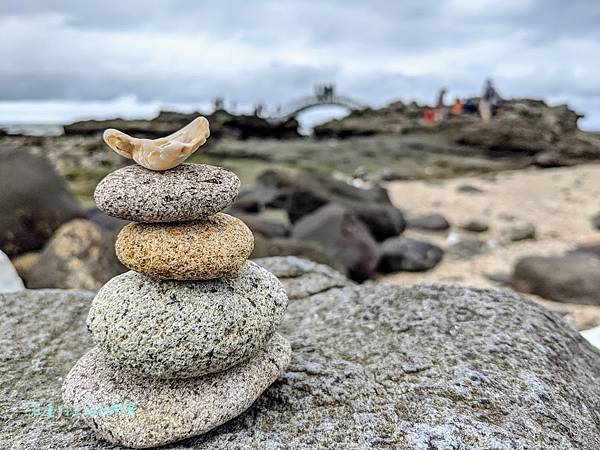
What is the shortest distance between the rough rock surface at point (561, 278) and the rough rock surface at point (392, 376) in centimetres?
412

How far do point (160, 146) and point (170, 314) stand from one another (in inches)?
30.7

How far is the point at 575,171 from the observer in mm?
18609

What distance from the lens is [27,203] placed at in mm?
7031

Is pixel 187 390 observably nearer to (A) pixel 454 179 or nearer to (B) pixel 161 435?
(B) pixel 161 435

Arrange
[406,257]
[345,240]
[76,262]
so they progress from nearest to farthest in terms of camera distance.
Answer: [76,262] → [345,240] → [406,257]

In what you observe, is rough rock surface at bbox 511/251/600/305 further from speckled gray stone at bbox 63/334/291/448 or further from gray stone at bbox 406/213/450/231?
speckled gray stone at bbox 63/334/291/448

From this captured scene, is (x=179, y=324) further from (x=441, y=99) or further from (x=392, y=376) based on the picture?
(x=441, y=99)

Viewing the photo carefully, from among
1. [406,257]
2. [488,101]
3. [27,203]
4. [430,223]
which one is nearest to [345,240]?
[406,257]

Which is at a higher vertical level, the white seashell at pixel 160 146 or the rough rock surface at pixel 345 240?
the white seashell at pixel 160 146

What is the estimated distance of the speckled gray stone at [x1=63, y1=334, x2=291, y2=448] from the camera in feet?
8.05

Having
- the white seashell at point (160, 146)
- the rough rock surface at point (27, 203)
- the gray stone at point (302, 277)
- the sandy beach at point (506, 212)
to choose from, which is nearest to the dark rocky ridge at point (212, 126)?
the sandy beach at point (506, 212)

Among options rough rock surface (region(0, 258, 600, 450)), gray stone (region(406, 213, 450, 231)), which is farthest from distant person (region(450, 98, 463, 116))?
rough rock surface (region(0, 258, 600, 450))

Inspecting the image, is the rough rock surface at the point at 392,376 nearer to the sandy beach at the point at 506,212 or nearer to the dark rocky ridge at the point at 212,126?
the sandy beach at the point at 506,212

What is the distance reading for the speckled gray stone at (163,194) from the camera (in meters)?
2.44
